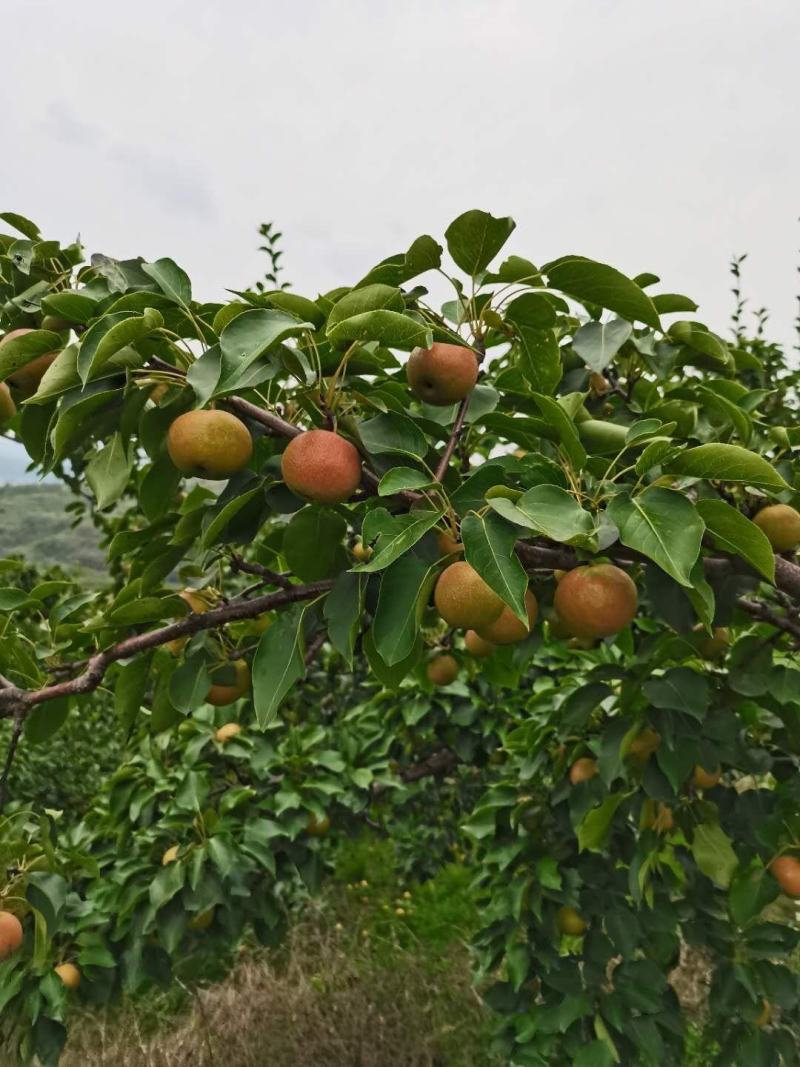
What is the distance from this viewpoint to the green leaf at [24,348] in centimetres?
127

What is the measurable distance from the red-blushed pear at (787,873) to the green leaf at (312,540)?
160 cm

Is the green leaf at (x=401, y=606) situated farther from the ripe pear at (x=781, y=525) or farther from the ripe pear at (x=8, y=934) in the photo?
the ripe pear at (x=8, y=934)

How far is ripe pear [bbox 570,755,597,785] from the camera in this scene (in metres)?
2.49

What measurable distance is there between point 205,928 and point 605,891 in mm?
1529

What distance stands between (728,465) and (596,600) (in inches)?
11.8

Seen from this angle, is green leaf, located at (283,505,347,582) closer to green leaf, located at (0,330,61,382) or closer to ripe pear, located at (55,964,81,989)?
green leaf, located at (0,330,61,382)

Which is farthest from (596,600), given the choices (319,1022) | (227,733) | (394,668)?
(319,1022)

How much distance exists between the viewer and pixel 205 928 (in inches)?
122

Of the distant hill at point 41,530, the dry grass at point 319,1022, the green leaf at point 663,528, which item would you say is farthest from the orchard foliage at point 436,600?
the distant hill at point 41,530

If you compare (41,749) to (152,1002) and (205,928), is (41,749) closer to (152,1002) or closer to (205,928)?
(152,1002)

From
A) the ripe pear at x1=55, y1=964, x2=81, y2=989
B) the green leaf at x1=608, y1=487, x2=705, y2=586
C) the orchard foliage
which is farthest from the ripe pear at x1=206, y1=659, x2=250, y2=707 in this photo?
the ripe pear at x1=55, y1=964, x2=81, y2=989

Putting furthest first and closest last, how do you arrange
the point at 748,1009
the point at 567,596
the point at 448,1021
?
1. the point at 448,1021
2. the point at 748,1009
3. the point at 567,596

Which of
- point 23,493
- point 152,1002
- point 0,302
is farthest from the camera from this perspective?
point 23,493

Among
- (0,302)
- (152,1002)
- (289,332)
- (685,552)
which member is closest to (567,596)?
(685,552)
